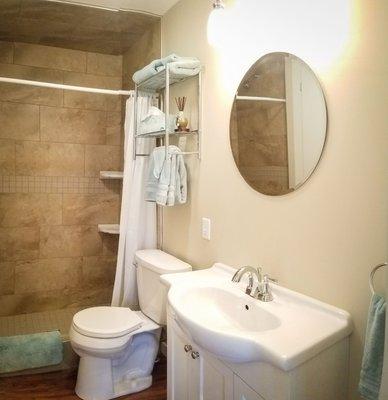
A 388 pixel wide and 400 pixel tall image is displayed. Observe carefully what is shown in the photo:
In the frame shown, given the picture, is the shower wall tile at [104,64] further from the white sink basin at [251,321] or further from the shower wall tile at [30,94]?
the white sink basin at [251,321]

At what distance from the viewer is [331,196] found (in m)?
1.29

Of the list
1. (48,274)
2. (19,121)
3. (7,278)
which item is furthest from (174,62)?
(7,278)

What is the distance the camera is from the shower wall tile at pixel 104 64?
3207 mm

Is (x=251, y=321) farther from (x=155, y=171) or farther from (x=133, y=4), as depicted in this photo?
(x=133, y=4)

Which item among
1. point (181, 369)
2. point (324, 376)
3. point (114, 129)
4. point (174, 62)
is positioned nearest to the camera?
point (324, 376)

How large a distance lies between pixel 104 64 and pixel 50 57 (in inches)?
18.5

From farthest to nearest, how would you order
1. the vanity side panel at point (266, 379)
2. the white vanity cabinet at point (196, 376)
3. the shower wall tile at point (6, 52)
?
the shower wall tile at point (6, 52) < the white vanity cabinet at point (196, 376) < the vanity side panel at point (266, 379)

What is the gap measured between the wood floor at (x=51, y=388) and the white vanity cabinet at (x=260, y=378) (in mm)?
682

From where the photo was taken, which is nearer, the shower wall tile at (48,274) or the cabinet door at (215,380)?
the cabinet door at (215,380)

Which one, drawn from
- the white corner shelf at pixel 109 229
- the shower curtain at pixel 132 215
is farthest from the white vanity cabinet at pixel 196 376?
the white corner shelf at pixel 109 229

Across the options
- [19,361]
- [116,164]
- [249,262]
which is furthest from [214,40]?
[19,361]

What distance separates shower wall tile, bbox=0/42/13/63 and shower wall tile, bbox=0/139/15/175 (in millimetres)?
685

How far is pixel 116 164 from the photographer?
337 centimetres

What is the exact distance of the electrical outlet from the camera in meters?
2.04
